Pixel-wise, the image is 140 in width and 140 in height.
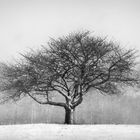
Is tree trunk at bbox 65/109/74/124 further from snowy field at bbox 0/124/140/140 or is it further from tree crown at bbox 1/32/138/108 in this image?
snowy field at bbox 0/124/140/140

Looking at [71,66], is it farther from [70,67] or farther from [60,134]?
[60,134]

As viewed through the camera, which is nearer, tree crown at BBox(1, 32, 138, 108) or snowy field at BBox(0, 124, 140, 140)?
snowy field at BBox(0, 124, 140, 140)

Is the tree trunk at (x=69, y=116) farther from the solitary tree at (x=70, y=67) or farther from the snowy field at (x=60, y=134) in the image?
the snowy field at (x=60, y=134)

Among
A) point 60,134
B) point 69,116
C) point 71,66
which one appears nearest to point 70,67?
point 71,66

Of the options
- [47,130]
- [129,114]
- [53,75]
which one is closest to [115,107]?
[129,114]

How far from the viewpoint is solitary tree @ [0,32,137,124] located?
30.5 m

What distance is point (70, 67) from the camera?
3066 cm

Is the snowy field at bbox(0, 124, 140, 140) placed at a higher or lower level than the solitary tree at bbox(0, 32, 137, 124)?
lower

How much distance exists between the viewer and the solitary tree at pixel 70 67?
30.5 meters

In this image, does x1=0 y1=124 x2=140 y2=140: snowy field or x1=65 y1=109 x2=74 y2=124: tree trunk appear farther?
x1=65 y1=109 x2=74 y2=124: tree trunk

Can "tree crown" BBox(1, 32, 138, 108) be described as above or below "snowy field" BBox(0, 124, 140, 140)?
above

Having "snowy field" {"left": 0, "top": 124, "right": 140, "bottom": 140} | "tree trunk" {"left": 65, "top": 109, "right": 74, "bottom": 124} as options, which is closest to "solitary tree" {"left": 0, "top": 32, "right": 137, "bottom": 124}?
"tree trunk" {"left": 65, "top": 109, "right": 74, "bottom": 124}

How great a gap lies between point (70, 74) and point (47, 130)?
12128mm

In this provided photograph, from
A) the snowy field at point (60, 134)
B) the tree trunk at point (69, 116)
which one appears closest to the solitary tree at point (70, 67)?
the tree trunk at point (69, 116)
